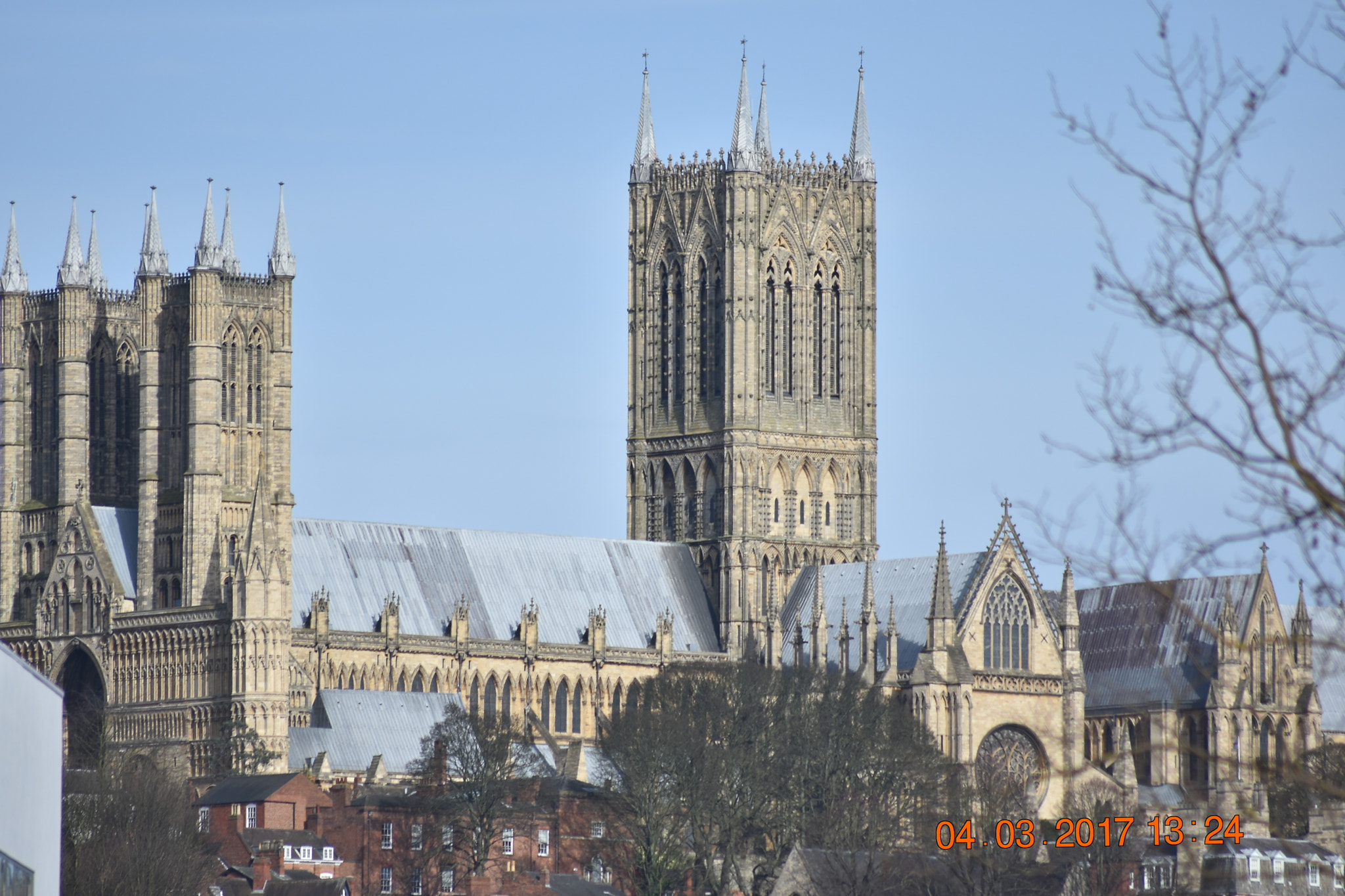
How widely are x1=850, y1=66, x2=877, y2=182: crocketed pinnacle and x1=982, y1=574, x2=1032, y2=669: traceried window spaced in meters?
24.1

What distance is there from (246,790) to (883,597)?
31410 mm

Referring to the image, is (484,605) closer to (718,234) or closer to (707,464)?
(707,464)

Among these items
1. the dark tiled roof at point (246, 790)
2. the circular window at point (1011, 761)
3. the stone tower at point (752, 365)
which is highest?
the stone tower at point (752, 365)

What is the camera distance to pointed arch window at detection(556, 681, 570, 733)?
111 metres

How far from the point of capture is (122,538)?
111 metres

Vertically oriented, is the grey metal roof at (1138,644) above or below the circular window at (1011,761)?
above

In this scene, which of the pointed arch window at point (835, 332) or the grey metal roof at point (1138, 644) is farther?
the pointed arch window at point (835, 332)

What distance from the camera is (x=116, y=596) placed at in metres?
108

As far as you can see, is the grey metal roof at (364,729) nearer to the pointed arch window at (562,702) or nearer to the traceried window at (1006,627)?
the pointed arch window at (562,702)

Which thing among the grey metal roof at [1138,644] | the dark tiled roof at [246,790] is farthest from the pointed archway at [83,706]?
the grey metal roof at [1138,644]

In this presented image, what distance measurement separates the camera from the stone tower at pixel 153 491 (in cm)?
10338

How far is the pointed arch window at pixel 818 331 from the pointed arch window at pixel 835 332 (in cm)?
45
